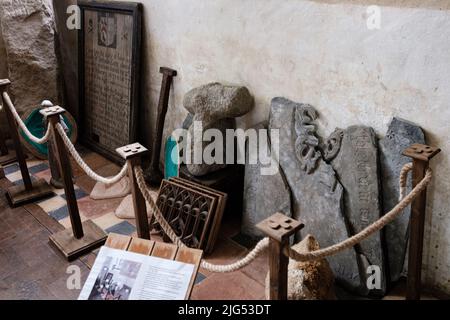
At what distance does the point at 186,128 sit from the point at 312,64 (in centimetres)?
130

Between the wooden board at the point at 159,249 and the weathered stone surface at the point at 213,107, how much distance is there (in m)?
1.30

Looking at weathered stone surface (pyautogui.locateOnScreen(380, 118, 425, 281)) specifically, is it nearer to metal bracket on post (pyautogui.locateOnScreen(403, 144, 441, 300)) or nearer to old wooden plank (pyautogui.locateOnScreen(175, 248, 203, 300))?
metal bracket on post (pyautogui.locateOnScreen(403, 144, 441, 300))

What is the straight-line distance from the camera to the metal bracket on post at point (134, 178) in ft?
8.34

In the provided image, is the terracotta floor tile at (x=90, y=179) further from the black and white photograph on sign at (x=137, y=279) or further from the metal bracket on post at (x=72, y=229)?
the black and white photograph on sign at (x=137, y=279)

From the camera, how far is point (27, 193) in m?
4.20

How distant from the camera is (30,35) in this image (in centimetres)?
502

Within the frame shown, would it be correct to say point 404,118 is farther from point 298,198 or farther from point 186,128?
point 186,128

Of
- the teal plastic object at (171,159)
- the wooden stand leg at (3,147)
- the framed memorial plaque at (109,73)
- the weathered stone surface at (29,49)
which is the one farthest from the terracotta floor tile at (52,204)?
the weathered stone surface at (29,49)

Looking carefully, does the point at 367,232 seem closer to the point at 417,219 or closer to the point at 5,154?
the point at 417,219

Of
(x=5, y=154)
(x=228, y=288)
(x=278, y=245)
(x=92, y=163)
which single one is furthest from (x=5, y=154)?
(x=278, y=245)

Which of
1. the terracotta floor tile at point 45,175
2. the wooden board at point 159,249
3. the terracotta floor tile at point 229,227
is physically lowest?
the terracotta floor tile at point 45,175

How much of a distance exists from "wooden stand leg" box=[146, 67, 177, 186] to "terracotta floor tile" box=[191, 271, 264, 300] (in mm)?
1532

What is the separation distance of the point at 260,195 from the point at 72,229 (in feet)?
4.98
